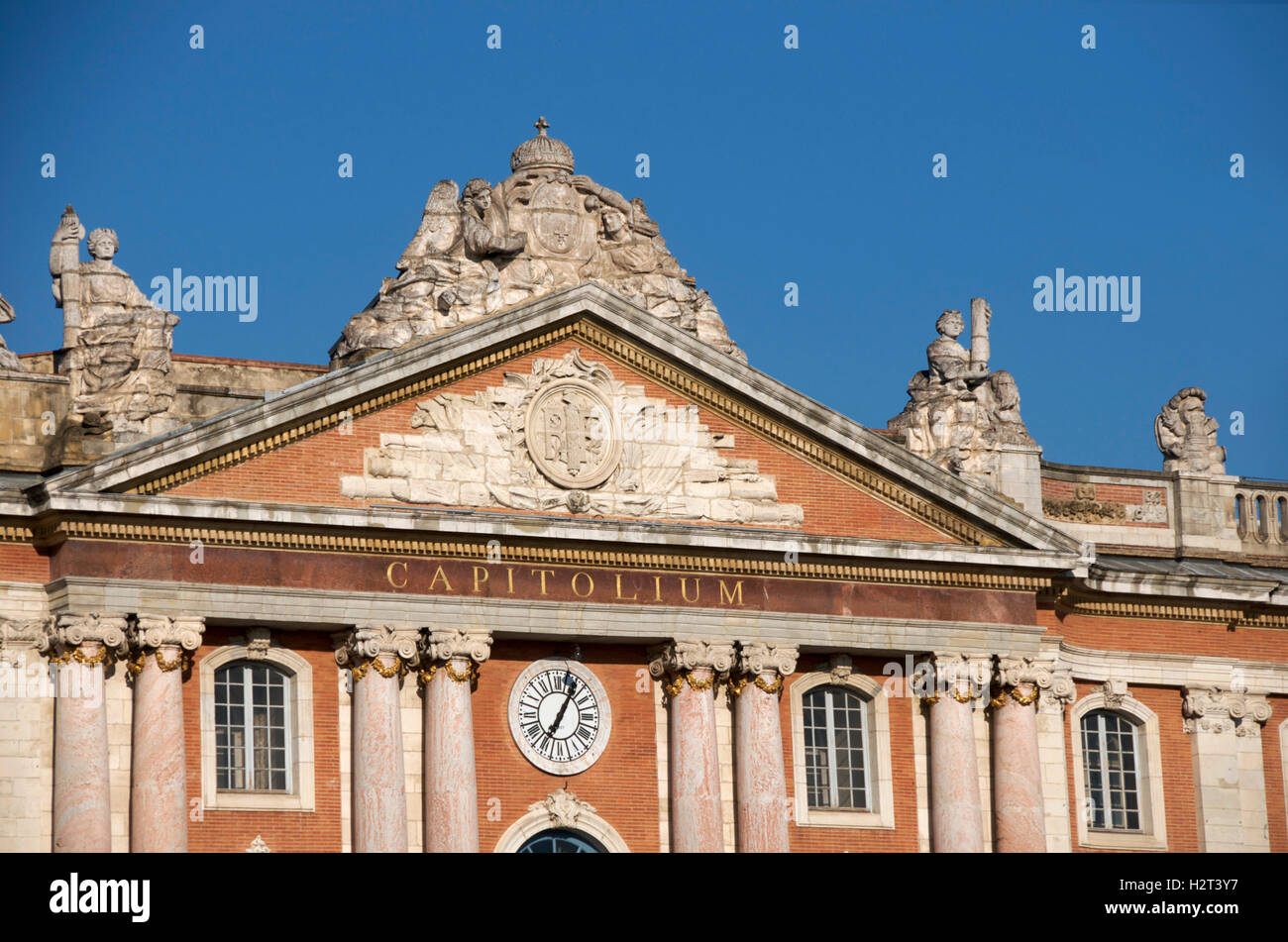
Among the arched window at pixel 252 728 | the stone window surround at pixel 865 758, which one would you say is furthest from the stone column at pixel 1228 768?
the arched window at pixel 252 728

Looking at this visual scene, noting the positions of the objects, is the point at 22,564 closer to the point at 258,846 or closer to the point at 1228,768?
the point at 258,846

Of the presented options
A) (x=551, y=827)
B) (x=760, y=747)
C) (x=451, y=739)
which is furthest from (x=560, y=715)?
(x=760, y=747)

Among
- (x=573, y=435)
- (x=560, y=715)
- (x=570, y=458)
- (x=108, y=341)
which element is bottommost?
(x=560, y=715)

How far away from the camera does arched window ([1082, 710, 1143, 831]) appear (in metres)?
45.4

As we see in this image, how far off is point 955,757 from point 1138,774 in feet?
16.0

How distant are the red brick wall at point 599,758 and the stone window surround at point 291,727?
105 inches

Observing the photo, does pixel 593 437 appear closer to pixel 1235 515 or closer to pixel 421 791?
pixel 421 791

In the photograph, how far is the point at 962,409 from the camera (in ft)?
148

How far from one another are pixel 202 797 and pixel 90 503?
4580mm

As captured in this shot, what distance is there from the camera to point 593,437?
4116 centimetres

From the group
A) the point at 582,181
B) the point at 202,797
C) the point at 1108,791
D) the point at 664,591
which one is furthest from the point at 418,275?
the point at 1108,791

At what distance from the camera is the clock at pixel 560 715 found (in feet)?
135
